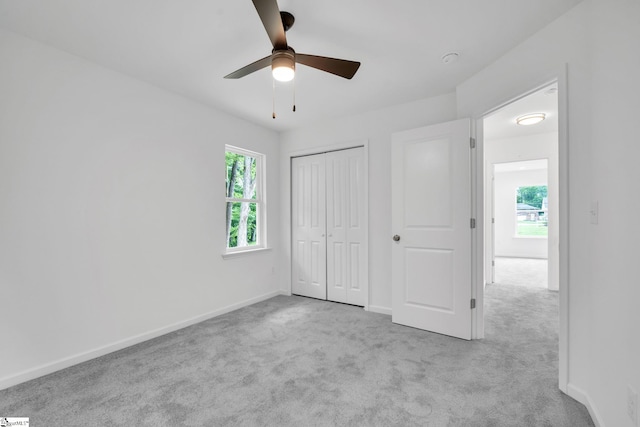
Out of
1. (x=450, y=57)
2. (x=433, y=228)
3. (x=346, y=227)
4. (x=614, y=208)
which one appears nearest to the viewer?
(x=614, y=208)

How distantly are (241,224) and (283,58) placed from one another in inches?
104

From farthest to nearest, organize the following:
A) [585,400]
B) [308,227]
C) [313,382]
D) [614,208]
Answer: [308,227], [313,382], [585,400], [614,208]

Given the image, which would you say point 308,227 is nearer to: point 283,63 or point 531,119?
point 283,63

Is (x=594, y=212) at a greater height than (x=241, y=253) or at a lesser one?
greater

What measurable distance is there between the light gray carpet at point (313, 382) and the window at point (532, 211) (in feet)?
21.4

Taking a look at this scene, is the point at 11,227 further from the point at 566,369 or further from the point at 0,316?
the point at 566,369

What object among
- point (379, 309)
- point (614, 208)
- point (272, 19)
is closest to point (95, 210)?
point (272, 19)

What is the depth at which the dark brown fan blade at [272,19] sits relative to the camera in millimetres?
1352

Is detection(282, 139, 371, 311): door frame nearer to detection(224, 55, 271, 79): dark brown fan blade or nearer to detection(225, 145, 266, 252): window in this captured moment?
detection(225, 145, 266, 252): window

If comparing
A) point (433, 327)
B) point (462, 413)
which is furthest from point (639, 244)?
point (433, 327)

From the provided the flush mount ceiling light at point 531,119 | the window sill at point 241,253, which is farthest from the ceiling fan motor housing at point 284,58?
the flush mount ceiling light at point 531,119

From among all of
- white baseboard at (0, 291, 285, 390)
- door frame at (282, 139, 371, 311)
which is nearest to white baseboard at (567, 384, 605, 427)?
door frame at (282, 139, 371, 311)

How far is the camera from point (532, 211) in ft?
27.7

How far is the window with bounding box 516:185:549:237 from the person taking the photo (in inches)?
327
